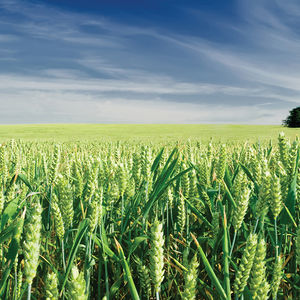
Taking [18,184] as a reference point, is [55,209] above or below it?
above

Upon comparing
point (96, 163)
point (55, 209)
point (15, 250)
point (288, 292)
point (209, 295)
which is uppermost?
point (96, 163)

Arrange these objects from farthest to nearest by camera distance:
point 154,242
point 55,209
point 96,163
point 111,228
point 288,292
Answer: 1. point 111,228
2. point 96,163
3. point 288,292
4. point 55,209
5. point 154,242

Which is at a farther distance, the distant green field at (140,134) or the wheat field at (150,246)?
the distant green field at (140,134)

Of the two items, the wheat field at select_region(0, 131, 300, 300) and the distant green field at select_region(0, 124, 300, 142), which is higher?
the distant green field at select_region(0, 124, 300, 142)

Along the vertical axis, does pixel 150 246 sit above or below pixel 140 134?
below

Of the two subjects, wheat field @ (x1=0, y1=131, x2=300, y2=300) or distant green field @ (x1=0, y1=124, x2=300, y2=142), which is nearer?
wheat field @ (x1=0, y1=131, x2=300, y2=300)

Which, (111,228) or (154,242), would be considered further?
(111,228)

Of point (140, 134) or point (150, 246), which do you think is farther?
point (140, 134)

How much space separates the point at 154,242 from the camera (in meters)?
0.77

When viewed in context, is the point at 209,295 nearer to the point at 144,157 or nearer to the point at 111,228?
the point at 111,228

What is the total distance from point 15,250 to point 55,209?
191 millimetres

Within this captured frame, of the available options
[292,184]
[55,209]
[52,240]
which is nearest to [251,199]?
[292,184]

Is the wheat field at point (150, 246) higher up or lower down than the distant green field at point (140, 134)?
lower down

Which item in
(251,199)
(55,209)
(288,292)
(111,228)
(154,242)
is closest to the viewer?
(154,242)
